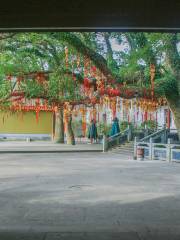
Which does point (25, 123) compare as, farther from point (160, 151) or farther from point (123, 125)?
point (160, 151)

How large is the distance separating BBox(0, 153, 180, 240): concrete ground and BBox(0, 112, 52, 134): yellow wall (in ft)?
79.0

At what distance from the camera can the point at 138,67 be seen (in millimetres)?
17500

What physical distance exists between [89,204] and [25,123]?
105ft

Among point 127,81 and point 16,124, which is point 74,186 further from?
point 16,124

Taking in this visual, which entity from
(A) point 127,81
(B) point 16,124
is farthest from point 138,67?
(B) point 16,124

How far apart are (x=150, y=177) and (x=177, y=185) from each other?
213 centimetres

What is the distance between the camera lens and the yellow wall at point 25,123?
40469mm

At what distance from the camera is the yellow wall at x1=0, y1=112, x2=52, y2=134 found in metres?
40.5

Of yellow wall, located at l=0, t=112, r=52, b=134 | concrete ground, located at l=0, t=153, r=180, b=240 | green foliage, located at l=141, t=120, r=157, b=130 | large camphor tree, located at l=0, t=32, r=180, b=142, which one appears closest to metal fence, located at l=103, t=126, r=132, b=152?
green foliage, located at l=141, t=120, r=157, b=130

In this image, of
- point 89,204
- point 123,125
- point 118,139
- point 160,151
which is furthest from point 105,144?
point 89,204

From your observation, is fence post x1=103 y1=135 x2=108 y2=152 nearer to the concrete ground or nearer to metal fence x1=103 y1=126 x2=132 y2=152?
metal fence x1=103 y1=126 x2=132 y2=152

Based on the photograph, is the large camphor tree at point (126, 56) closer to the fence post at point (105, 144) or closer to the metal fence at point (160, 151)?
the metal fence at point (160, 151)

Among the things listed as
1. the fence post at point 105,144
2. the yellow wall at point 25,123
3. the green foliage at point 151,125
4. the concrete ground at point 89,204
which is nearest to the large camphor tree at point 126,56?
the concrete ground at point 89,204

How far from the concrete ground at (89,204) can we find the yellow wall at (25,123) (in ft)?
79.0
